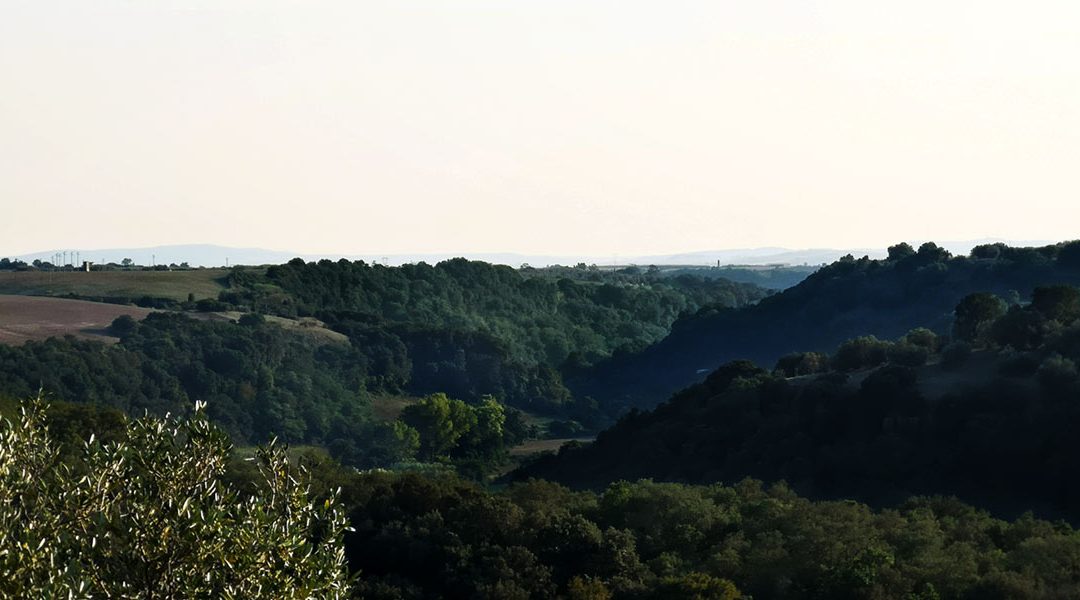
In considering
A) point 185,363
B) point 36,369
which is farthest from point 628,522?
point 185,363

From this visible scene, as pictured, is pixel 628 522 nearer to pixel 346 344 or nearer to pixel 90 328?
pixel 90 328

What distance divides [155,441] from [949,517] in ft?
129

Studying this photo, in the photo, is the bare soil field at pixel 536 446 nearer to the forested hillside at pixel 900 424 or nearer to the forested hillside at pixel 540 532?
the forested hillside at pixel 900 424

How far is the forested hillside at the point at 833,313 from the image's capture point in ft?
449

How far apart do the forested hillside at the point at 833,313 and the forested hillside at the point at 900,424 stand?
37.8 meters

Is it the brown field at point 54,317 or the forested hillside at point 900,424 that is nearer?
the forested hillside at point 900,424

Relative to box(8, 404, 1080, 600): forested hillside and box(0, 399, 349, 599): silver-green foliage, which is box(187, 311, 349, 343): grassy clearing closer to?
box(8, 404, 1080, 600): forested hillside

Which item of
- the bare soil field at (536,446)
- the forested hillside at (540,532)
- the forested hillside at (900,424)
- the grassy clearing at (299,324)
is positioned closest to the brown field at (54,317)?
the grassy clearing at (299,324)

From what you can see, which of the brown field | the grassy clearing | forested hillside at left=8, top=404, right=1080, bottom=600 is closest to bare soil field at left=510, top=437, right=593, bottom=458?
the grassy clearing

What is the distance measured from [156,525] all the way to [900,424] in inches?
2586

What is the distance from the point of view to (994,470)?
74.4m

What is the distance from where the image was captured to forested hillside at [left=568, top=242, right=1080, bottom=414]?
137 meters

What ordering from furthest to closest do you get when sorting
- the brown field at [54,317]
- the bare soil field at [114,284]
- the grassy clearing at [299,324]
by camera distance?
the bare soil field at [114,284], the grassy clearing at [299,324], the brown field at [54,317]

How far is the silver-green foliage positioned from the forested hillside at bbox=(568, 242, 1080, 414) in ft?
369
